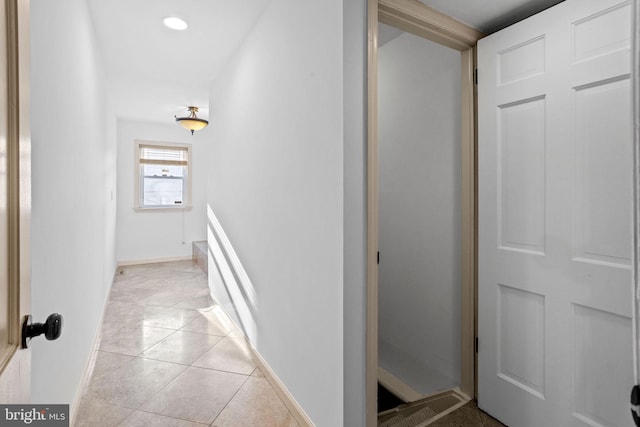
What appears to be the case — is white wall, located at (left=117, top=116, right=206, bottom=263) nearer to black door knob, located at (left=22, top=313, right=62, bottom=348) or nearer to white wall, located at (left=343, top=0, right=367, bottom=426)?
white wall, located at (left=343, top=0, right=367, bottom=426)

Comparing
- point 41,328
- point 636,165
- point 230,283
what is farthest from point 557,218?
point 230,283

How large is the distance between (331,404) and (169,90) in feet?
13.6

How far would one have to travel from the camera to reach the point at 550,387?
161cm

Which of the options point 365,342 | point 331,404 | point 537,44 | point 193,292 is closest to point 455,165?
point 537,44

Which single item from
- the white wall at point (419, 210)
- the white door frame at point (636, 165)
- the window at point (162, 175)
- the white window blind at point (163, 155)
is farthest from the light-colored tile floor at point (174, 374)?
the white window blind at point (163, 155)

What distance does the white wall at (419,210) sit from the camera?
86.7 inches

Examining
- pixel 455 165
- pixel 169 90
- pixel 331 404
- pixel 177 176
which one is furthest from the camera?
pixel 177 176

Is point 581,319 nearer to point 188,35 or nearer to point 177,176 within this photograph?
point 188,35

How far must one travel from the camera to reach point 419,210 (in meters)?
2.44

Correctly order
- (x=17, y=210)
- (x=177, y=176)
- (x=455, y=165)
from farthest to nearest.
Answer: (x=177, y=176), (x=455, y=165), (x=17, y=210)

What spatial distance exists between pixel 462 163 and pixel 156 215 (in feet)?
19.4

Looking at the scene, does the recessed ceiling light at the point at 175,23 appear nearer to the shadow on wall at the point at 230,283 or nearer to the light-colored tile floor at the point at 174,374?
the shadow on wall at the point at 230,283

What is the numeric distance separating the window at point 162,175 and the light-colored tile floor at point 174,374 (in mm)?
2848

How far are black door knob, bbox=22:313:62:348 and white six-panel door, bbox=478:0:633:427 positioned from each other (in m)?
1.94
